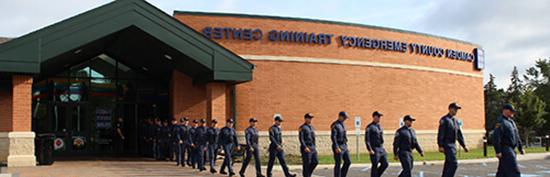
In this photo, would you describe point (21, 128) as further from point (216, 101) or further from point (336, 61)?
point (336, 61)

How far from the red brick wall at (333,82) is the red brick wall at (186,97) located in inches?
76.5

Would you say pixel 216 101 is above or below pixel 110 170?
above

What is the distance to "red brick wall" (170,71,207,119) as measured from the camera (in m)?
24.6

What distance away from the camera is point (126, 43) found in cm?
2223

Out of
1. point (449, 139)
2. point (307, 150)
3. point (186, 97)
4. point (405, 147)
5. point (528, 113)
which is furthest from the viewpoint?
point (528, 113)

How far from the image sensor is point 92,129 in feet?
84.8

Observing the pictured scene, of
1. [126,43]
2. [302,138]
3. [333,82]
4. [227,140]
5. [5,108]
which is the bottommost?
[227,140]

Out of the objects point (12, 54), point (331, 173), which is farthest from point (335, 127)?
point (12, 54)

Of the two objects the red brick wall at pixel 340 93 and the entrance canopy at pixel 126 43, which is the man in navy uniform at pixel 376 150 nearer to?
the entrance canopy at pixel 126 43

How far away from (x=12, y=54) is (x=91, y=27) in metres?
2.45

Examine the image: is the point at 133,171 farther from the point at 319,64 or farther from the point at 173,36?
the point at 319,64

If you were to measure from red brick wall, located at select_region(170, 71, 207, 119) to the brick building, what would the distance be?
4 cm

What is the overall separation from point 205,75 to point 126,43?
9.98ft

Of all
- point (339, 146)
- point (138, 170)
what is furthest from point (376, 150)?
point (138, 170)
